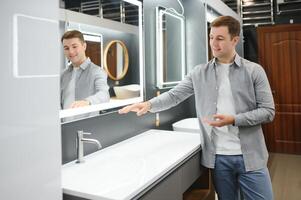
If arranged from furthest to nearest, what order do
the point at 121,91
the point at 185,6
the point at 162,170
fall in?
the point at 185,6 < the point at 121,91 < the point at 162,170

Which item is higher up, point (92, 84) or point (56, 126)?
point (92, 84)

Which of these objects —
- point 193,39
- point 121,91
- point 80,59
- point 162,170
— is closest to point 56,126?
point 162,170

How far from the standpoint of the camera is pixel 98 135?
196 cm

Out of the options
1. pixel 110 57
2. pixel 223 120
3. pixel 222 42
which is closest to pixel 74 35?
pixel 110 57

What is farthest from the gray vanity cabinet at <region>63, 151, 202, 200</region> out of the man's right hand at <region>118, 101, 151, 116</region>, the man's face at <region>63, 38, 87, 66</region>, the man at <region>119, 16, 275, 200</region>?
the man's face at <region>63, 38, 87, 66</region>

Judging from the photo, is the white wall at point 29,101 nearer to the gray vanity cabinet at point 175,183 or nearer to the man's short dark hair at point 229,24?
the gray vanity cabinet at point 175,183

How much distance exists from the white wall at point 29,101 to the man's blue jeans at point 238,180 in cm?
110

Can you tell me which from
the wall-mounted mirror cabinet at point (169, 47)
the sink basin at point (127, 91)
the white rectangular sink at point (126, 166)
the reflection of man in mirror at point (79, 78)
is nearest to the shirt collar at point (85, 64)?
the reflection of man in mirror at point (79, 78)

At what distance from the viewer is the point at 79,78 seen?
70.8 inches

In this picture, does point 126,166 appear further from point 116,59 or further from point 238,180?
point 116,59

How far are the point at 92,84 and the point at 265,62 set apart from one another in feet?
13.3

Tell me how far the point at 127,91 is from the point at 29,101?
1277 mm

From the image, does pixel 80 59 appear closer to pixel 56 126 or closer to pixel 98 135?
pixel 98 135

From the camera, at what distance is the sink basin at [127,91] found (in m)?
2.18
